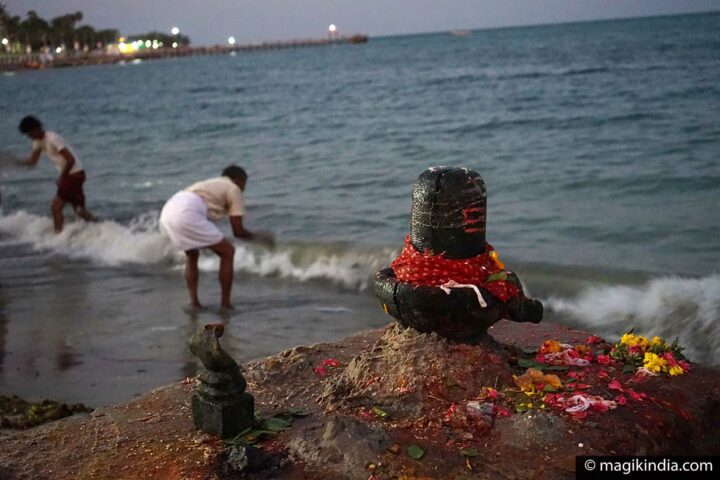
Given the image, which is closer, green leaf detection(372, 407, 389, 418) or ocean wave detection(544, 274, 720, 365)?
green leaf detection(372, 407, 389, 418)

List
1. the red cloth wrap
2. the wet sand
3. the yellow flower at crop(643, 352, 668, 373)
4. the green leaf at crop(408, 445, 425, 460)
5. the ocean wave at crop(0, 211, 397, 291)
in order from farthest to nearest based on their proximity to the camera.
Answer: the ocean wave at crop(0, 211, 397, 291), the wet sand, the yellow flower at crop(643, 352, 668, 373), the red cloth wrap, the green leaf at crop(408, 445, 425, 460)

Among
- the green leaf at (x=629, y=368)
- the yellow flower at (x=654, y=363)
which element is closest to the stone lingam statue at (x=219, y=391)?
the green leaf at (x=629, y=368)

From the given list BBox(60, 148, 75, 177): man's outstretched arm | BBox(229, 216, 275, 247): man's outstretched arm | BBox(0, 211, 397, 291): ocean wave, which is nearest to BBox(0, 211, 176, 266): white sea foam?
BBox(0, 211, 397, 291): ocean wave

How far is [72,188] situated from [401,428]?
10203 mm

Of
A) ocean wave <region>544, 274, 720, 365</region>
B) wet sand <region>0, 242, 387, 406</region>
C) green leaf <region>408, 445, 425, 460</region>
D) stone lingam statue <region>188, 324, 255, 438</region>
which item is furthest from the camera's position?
ocean wave <region>544, 274, 720, 365</region>

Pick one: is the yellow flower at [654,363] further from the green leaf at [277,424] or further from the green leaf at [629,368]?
the green leaf at [277,424]

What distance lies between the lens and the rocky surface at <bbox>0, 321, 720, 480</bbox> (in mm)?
3379

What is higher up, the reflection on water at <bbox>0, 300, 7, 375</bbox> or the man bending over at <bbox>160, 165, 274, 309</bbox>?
the man bending over at <bbox>160, 165, 274, 309</bbox>

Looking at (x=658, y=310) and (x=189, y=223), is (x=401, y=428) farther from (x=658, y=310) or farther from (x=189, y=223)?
(x=658, y=310)

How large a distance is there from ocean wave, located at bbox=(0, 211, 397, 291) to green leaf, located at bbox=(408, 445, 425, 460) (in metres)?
6.44

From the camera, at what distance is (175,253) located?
38.0ft

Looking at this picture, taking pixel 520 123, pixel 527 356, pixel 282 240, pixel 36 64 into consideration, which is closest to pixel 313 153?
pixel 520 123

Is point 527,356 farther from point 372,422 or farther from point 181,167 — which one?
point 181,167

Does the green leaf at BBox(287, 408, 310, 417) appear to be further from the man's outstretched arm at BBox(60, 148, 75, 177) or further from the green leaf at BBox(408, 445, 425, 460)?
the man's outstretched arm at BBox(60, 148, 75, 177)
